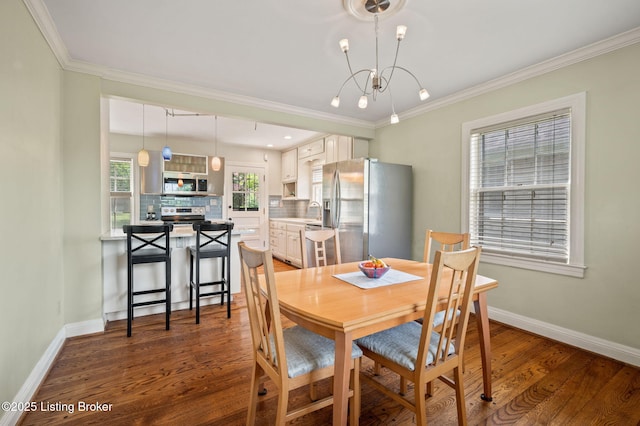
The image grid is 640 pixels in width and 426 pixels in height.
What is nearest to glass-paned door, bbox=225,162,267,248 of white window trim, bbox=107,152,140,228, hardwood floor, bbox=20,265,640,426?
white window trim, bbox=107,152,140,228

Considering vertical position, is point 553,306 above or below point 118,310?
above

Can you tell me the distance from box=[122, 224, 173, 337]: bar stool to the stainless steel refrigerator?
201cm

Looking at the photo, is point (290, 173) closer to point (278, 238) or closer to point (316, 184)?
point (316, 184)

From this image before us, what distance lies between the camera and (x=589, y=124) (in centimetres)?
247

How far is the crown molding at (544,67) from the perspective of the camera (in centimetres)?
227

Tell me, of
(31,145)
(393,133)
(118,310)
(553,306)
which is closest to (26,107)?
(31,145)

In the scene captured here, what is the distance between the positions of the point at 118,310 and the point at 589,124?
15.0 ft

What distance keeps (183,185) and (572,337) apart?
5.96 meters

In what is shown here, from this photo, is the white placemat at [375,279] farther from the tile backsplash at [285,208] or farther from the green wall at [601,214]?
the tile backsplash at [285,208]

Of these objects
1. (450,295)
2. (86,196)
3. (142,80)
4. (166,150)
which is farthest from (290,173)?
(450,295)

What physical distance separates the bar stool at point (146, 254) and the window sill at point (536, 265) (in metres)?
3.20

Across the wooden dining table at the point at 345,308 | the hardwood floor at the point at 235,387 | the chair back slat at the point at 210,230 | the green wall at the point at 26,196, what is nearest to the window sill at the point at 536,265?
the hardwood floor at the point at 235,387

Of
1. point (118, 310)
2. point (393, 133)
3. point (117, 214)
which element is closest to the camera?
point (118, 310)

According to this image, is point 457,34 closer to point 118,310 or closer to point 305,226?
point 305,226
